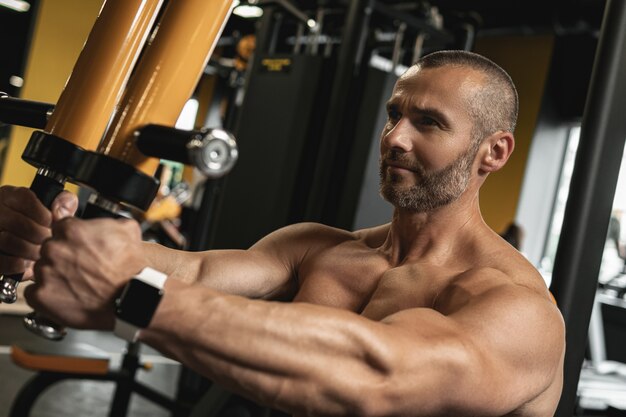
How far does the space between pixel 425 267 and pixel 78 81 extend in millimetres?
949

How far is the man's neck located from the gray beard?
51 millimetres

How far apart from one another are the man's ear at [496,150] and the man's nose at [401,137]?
8.7 inches

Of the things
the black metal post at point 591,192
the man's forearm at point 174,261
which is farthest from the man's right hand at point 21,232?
the black metal post at point 591,192

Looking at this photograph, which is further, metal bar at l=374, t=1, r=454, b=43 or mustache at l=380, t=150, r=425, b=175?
metal bar at l=374, t=1, r=454, b=43

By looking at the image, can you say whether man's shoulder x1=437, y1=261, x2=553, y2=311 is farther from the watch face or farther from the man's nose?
the watch face

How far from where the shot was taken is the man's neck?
162 centimetres

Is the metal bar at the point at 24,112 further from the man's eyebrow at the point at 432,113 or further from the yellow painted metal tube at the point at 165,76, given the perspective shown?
the man's eyebrow at the point at 432,113

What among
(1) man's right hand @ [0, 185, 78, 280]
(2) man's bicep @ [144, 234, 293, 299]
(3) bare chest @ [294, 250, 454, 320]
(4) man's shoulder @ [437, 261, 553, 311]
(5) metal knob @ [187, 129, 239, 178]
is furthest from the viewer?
(2) man's bicep @ [144, 234, 293, 299]

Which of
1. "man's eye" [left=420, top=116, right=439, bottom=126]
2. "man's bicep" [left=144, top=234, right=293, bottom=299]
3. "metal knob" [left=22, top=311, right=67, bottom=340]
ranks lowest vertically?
"man's bicep" [left=144, top=234, right=293, bottom=299]

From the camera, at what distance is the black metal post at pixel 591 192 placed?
172cm

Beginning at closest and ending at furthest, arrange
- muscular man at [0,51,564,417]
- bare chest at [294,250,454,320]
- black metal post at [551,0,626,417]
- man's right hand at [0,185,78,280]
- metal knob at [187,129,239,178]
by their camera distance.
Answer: metal knob at [187,129,239,178] → muscular man at [0,51,564,417] → man's right hand at [0,185,78,280] → bare chest at [294,250,454,320] → black metal post at [551,0,626,417]

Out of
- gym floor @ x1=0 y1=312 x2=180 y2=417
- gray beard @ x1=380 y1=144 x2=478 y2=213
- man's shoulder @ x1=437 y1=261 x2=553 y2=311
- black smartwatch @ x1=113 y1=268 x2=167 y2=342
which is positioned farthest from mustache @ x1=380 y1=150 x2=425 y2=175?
gym floor @ x1=0 y1=312 x2=180 y2=417

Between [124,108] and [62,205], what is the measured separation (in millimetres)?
A: 166

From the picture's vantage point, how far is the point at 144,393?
372 cm
